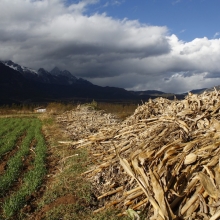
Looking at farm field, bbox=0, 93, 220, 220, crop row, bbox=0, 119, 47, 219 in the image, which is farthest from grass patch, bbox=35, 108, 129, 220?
crop row, bbox=0, 119, 47, 219

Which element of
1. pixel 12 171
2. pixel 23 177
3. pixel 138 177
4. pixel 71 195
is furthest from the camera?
pixel 12 171

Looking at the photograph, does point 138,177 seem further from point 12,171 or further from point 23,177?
point 12,171

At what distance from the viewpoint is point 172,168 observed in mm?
5012

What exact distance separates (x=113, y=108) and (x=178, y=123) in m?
23.9

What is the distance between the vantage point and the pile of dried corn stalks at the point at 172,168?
4.33 m

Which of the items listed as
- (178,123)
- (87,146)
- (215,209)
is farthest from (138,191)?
(87,146)

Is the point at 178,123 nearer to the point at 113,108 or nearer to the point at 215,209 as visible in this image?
the point at 215,209

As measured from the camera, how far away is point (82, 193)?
6.14 meters

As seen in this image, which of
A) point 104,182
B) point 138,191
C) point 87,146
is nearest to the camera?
point 138,191

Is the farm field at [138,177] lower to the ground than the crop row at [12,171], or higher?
higher

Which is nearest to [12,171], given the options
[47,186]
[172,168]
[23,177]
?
[23,177]

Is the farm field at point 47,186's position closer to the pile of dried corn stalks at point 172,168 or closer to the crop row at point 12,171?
the crop row at point 12,171

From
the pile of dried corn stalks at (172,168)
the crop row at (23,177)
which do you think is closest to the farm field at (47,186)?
the crop row at (23,177)

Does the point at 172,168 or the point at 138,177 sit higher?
the point at 172,168
